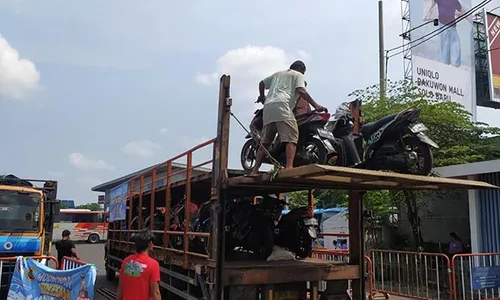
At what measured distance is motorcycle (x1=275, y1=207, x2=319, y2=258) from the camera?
705 cm

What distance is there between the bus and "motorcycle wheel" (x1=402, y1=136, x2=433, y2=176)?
31.1 metres

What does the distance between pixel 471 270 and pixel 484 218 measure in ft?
11.0

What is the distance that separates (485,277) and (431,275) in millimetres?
1049

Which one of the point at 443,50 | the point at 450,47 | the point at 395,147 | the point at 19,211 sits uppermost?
the point at 450,47

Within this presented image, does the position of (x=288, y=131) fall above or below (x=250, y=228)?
above

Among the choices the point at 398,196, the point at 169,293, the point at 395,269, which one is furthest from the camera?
the point at 398,196

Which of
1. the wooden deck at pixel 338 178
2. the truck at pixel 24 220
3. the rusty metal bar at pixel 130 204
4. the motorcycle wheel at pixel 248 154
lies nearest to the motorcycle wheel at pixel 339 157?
the wooden deck at pixel 338 178

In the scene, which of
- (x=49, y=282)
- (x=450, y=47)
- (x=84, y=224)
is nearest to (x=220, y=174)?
(x=49, y=282)

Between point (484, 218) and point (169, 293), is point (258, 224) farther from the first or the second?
point (484, 218)

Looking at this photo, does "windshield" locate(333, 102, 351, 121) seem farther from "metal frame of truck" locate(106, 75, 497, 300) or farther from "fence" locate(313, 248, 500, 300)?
"fence" locate(313, 248, 500, 300)

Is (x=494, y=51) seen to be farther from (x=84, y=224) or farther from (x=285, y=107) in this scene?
(x=84, y=224)

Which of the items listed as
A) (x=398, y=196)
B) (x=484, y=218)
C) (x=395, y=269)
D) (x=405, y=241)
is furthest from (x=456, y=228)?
(x=395, y=269)

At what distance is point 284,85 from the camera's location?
589cm

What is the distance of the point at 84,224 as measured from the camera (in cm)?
3484
